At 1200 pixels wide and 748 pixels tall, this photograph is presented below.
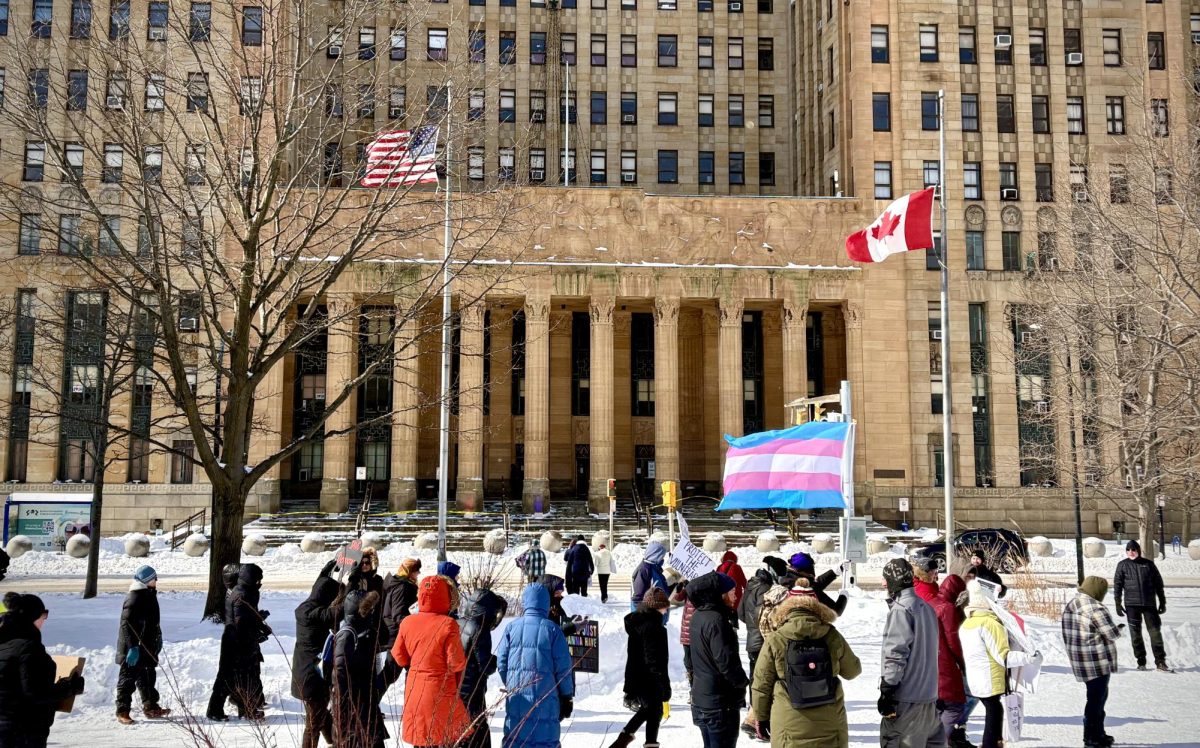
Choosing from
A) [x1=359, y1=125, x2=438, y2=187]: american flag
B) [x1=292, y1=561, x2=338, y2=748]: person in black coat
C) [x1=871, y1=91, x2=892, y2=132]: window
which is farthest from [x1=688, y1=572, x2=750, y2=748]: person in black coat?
[x1=871, y1=91, x2=892, y2=132]: window

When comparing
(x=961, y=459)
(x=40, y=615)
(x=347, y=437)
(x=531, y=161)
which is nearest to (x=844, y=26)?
(x=531, y=161)

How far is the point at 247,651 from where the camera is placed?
10.5m

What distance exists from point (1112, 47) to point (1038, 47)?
3.94 metres

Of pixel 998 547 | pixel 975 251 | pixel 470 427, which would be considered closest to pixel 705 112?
pixel 975 251

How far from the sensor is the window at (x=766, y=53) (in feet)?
196

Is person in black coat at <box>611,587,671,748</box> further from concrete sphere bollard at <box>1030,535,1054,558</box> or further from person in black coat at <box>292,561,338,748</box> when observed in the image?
concrete sphere bollard at <box>1030,535,1054,558</box>

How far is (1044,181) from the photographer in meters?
51.4

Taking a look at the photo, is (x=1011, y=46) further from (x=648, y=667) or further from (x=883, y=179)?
(x=648, y=667)

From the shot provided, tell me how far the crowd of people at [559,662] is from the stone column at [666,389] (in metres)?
36.4

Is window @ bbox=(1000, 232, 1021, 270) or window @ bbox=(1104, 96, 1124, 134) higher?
window @ bbox=(1104, 96, 1124, 134)

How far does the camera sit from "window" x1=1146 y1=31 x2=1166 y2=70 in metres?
51.2

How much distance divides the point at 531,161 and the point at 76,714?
4985 cm

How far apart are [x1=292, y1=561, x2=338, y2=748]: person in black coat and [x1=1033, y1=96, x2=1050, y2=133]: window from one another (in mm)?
52162

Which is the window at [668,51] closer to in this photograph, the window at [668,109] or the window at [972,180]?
the window at [668,109]
